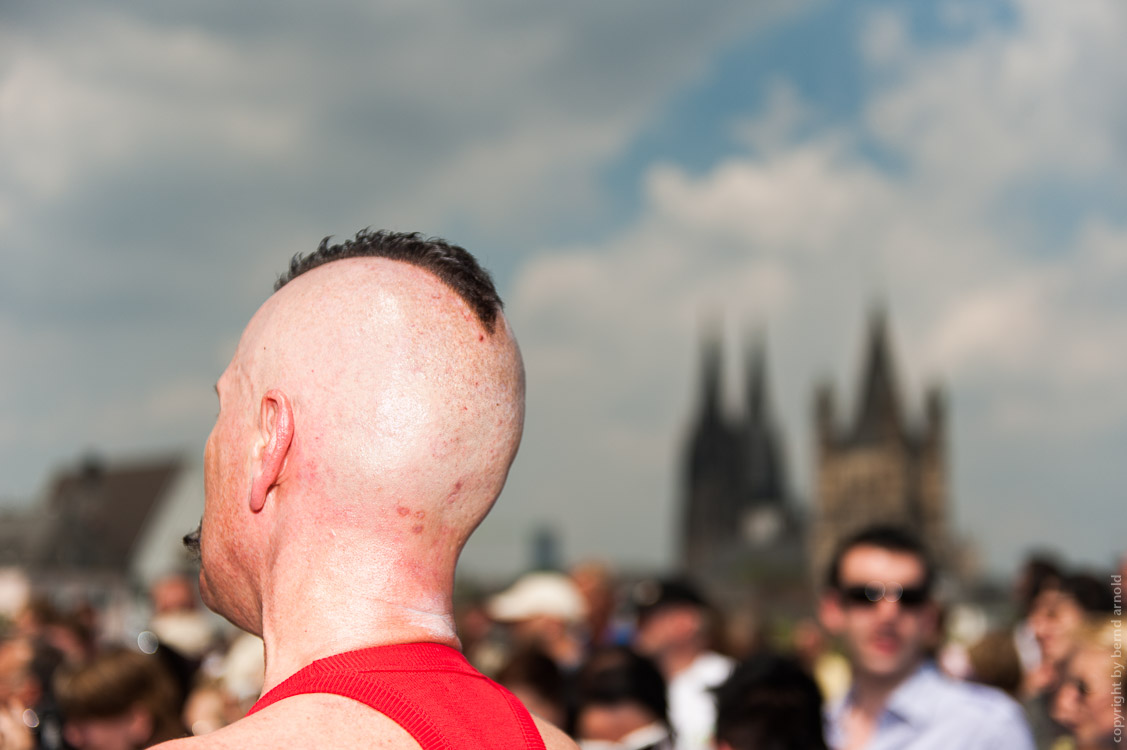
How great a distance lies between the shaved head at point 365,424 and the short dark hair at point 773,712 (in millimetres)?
2196

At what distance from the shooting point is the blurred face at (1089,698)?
3.33 metres

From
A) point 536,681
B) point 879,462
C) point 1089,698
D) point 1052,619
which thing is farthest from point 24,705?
point 879,462

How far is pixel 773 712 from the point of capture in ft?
10.6

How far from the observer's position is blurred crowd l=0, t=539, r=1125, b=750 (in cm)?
333

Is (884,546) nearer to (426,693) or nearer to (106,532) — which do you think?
(426,693)

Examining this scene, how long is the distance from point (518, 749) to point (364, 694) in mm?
176

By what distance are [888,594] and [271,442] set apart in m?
3.18

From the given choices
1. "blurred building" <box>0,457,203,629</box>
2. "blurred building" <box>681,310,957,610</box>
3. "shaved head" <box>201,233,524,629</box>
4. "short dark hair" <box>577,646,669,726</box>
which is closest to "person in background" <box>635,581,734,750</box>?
"short dark hair" <box>577,646,669,726</box>

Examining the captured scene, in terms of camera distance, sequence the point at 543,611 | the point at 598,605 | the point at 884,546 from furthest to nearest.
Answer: the point at 598,605 < the point at 543,611 < the point at 884,546

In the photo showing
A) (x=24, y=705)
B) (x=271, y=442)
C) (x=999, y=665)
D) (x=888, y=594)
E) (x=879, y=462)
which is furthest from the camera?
(x=879, y=462)

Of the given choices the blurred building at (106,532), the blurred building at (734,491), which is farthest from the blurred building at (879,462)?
the blurred building at (106,532)

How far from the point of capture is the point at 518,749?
1137mm

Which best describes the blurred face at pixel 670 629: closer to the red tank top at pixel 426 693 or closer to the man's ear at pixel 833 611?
the man's ear at pixel 833 611

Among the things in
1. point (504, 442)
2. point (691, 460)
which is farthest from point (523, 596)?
point (691, 460)
